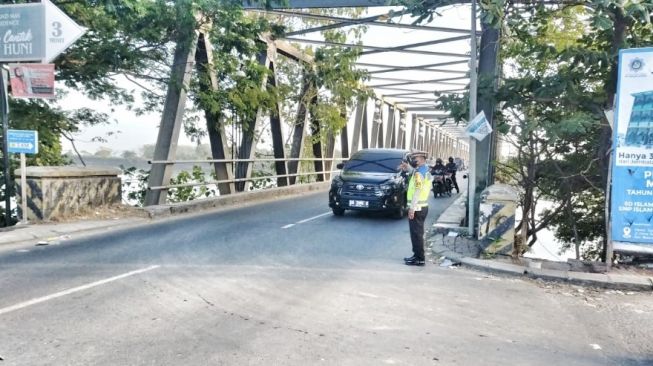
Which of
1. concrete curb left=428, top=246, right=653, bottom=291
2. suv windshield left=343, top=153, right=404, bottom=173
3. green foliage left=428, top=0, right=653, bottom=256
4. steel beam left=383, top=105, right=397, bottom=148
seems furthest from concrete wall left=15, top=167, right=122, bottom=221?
steel beam left=383, top=105, right=397, bottom=148

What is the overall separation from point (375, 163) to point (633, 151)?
7445mm

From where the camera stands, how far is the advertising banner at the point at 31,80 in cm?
927

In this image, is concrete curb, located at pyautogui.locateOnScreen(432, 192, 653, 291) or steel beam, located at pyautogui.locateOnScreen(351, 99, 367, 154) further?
steel beam, located at pyautogui.locateOnScreen(351, 99, 367, 154)

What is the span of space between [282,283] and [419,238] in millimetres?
2508

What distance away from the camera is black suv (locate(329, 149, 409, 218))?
1267 centimetres

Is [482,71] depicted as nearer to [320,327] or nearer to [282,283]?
[282,283]

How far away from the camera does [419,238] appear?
25.4ft

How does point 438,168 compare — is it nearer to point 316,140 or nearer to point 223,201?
point 316,140

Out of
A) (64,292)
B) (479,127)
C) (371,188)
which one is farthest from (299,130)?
(64,292)

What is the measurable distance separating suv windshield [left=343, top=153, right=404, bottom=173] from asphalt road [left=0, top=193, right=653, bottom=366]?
5332 mm

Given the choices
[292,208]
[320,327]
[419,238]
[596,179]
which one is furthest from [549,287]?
[292,208]

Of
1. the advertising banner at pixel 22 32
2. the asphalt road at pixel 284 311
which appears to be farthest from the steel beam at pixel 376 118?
the asphalt road at pixel 284 311

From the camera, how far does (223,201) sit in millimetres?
14922

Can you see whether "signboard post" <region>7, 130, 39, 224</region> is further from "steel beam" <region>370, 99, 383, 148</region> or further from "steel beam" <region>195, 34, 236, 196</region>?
"steel beam" <region>370, 99, 383, 148</region>
